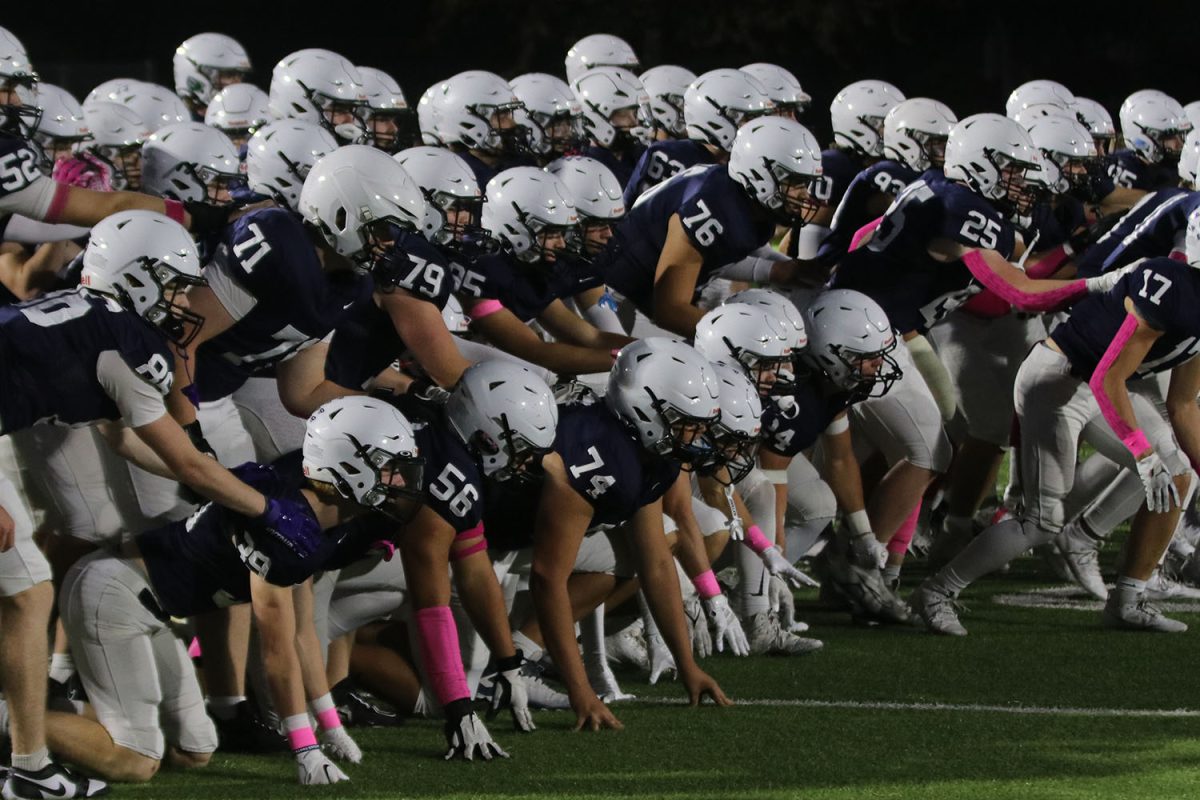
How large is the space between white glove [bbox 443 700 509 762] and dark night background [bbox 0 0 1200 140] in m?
11.2

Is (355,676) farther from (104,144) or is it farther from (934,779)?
(104,144)

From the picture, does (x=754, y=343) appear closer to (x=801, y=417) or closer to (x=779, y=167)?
(x=801, y=417)

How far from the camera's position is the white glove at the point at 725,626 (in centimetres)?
581

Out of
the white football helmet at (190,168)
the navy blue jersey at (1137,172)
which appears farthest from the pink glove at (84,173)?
the navy blue jersey at (1137,172)

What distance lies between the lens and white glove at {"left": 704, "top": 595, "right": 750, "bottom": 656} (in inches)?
229

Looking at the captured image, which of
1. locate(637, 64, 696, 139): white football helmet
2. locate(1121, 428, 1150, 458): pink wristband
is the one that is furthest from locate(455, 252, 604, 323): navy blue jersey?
locate(637, 64, 696, 139): white football helmet

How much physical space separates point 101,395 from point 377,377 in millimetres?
1274

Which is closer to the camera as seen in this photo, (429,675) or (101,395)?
(101,395)

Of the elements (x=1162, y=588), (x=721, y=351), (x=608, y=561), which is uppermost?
(x=721, y=351)

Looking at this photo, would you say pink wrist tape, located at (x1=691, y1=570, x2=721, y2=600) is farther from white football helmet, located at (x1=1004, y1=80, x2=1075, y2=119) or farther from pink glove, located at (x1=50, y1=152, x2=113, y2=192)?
white football helmet, located at (x1=1004, y1=80, x2=1075, y2=119)

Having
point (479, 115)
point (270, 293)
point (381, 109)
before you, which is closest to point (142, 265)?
point (270, 293)

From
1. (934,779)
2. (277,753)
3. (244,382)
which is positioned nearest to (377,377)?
(244,382)

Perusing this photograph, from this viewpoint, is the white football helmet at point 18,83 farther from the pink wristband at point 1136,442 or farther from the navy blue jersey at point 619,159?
the pink wristband at point 1136,442

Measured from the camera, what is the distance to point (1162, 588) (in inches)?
291
